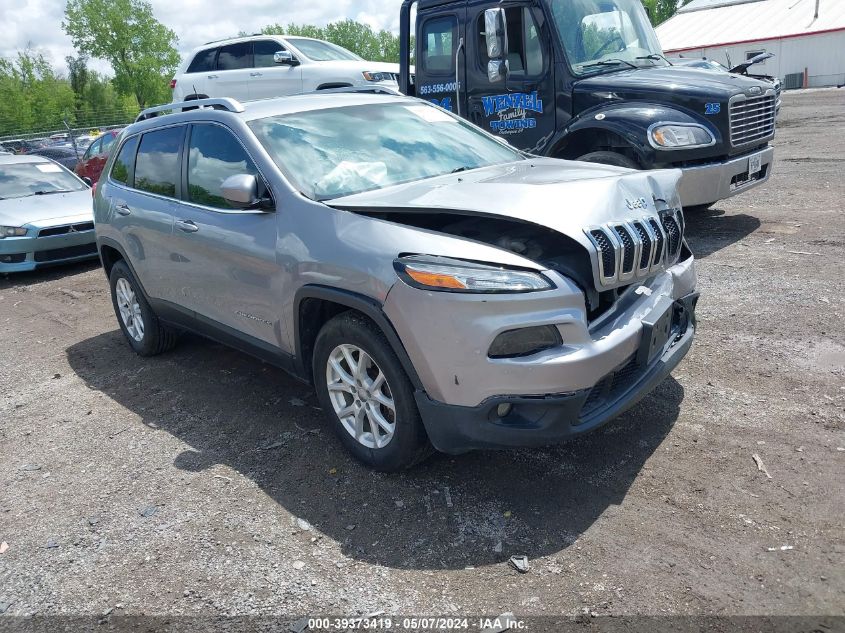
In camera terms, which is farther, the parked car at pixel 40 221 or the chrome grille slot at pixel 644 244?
the parked car at pixel 40 221

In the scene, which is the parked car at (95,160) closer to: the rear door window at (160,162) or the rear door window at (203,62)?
the rear door window at (203,62)

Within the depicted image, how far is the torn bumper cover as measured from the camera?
3162 millimetres

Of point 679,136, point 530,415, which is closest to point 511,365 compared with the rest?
point 530,415

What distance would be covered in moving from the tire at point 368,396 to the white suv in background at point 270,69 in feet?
27.5

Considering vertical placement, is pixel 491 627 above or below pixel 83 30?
below

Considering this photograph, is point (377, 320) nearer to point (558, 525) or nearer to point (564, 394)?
point (564, 394)

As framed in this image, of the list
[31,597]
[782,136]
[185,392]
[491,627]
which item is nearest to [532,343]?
[491,627]

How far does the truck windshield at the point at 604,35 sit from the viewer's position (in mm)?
7215

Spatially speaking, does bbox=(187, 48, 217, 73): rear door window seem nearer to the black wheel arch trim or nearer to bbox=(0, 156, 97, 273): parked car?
bbox=(0, 156, 97, 273): parked car

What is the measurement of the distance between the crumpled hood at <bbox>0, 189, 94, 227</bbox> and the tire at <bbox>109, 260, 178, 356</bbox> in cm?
420

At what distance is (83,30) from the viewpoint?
70188 millimetres

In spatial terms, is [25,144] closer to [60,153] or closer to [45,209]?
[60,153]

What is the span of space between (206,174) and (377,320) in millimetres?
2000

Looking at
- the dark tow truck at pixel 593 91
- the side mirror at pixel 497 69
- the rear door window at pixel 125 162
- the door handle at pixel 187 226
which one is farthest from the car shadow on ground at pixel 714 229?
the rear door window at pixel 125 162
